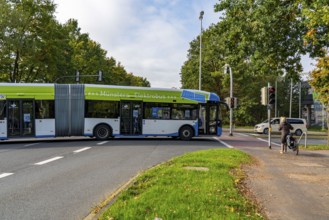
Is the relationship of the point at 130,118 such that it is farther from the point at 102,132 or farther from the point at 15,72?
the point at 15,72

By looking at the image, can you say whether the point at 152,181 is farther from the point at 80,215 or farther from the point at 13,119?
the point at 13,119

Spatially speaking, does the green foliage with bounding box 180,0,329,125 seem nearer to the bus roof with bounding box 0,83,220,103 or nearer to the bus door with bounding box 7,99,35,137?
the bus roof with bounding box 0,83,220,103

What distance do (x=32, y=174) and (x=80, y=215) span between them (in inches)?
175

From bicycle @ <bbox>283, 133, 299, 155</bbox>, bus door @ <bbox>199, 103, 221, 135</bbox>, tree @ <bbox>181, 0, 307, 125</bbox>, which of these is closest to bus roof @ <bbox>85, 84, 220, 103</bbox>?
bus door @ <bbox>199, 103, 221, 135</bbox>

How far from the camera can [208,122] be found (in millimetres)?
22750

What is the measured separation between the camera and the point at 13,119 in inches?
774

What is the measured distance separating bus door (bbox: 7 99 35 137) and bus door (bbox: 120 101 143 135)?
4890 mm

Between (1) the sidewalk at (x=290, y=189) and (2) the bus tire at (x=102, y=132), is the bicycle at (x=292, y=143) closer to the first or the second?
(1) the sidewalk at (x=290, y=189)

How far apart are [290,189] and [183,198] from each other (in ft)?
9.50

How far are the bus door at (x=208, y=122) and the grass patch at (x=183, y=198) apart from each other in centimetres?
1335

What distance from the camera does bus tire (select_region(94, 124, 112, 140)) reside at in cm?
2153

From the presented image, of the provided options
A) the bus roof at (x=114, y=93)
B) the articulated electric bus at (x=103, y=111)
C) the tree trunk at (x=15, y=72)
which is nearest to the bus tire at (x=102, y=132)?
the articulated electric bus at (x=103, y=111)

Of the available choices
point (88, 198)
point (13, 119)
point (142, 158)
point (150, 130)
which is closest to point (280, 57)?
point (142, 158)

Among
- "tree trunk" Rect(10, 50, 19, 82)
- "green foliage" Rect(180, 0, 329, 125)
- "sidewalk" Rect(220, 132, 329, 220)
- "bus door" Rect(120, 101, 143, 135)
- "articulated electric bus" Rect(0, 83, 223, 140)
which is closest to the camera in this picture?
"sidewalk" Rect(220, 132, 329, 220)
